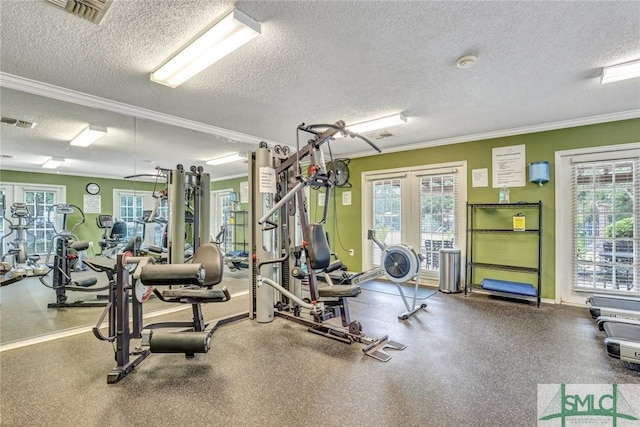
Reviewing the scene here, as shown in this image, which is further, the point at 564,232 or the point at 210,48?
the point at 564,232

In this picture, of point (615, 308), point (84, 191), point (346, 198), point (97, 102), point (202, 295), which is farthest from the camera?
point (346, 198)

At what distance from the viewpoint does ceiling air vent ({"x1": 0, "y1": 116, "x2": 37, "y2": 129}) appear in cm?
306

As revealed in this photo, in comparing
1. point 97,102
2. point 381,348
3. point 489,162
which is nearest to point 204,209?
point 97,102

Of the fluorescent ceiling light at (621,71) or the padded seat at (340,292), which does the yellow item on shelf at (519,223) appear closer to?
the fluorescent ceiling light at (621,71)

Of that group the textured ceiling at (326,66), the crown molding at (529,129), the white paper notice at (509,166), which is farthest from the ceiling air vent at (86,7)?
the white paper notice at (509,166)

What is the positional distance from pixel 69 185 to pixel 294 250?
2.90m

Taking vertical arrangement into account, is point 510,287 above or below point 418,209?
below

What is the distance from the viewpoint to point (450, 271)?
4605 mm

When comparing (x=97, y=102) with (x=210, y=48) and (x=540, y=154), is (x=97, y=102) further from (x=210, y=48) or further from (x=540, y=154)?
(x=540, y=154)

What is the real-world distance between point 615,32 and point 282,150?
3035 mm

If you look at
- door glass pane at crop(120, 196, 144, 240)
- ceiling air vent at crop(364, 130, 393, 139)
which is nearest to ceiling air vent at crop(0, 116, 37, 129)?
door glass pane at crop(120, 196, 144, 240)

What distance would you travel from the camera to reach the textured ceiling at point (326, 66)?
1864 mm

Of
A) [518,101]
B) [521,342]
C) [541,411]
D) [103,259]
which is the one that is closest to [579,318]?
[521,342]

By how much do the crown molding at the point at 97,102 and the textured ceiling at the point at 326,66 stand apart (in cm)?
8
